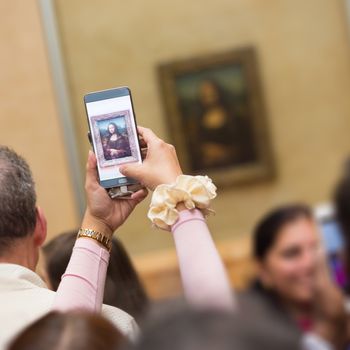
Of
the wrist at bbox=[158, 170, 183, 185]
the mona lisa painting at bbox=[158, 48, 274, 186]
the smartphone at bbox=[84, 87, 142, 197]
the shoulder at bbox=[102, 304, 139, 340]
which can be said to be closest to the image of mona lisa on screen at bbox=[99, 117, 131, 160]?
the smartphone at bbox=[84, 87, 142, 197]

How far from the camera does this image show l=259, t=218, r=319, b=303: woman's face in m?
1.37

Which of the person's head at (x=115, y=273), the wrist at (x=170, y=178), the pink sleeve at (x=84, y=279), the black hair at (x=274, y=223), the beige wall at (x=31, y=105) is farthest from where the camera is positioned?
the beige wall at (x=31, y=105)

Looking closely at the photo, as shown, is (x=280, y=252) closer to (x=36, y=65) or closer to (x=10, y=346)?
(x=10, y=346)

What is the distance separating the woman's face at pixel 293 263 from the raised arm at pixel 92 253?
99cm

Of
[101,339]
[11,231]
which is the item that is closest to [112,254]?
[11,231]

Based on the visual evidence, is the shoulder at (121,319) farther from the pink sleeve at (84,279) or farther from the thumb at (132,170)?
the thumb at (132,170)

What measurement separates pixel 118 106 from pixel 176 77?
559 centimetres

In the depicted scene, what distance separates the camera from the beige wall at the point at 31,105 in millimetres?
7914

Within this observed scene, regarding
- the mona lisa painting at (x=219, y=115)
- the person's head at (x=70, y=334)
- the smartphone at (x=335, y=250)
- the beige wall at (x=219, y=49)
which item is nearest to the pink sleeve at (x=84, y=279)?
the person's head at (x=70, y=334)

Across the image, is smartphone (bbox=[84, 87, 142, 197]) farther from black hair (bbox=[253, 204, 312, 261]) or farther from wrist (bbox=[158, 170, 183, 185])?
black hair (bbox=[253, 204, 312, 261])

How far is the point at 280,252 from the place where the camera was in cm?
143

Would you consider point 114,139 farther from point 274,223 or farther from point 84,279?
point 274,223

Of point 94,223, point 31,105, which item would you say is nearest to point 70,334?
point 94,223

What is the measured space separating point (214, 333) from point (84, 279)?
1.24 meters
